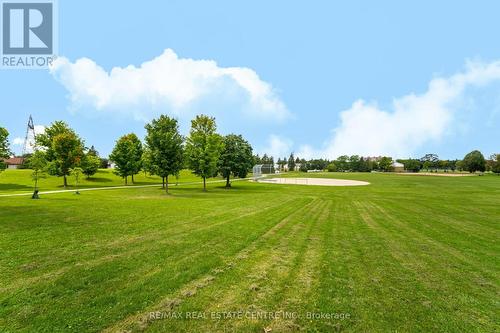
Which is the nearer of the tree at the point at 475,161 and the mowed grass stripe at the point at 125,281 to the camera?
the mowed grass stripe at the point at 125,281

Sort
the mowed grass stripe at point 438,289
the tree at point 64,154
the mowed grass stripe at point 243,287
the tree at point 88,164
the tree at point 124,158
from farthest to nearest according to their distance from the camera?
the tree at point 88,164 → the tree at point 124,158 → the tree at point 64,154 → the mowed grass stripe at point 438,289 → the mowed grass stripe at point 243,287

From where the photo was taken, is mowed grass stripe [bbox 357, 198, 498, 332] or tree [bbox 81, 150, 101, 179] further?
tree [bbox 81, 150, 101, 179]

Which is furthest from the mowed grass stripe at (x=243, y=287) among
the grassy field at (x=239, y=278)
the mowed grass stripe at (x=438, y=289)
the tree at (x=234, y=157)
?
the tree at (x=234, y=157)

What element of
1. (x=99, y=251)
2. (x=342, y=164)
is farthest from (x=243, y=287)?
(x=342, y=164)

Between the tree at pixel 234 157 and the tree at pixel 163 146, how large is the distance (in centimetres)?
1119

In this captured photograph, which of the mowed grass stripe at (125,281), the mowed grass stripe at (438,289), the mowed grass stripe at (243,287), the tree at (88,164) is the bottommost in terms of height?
the mowed grass stripe at (438,289)

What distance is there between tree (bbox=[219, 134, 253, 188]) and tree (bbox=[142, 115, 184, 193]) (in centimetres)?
1119

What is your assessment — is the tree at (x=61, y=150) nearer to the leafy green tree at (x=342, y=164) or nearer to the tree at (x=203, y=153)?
the tree at (x=203, y=153)

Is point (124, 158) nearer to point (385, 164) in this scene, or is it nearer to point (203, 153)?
point (203, 153)

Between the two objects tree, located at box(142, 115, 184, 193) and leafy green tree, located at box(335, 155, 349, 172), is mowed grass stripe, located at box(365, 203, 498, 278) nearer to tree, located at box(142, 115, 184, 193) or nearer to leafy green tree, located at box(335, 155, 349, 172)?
tree, located at box(142, 115, 184, 193)

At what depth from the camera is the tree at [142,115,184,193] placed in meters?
32.9

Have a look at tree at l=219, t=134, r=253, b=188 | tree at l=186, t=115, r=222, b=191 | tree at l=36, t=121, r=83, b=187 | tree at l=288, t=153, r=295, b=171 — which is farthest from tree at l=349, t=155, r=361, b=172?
tree at l=36, t=121, r=83, b=187

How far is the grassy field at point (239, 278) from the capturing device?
4969 millimetres

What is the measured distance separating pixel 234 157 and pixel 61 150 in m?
32.7
